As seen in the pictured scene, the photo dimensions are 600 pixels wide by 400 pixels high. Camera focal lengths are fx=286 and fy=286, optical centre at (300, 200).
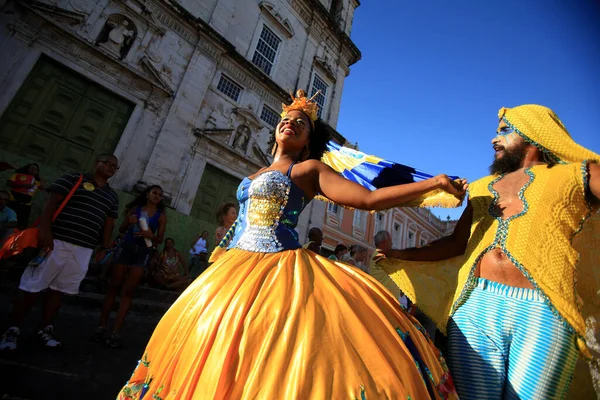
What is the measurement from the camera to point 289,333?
3.36 feet

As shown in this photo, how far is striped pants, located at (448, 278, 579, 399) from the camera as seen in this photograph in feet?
3.76

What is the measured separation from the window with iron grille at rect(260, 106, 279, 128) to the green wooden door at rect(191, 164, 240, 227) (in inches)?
118

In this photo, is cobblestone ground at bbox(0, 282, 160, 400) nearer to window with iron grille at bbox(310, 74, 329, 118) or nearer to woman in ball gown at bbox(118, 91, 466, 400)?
woman in ball gown at bbox(118, 91, 466, 400)

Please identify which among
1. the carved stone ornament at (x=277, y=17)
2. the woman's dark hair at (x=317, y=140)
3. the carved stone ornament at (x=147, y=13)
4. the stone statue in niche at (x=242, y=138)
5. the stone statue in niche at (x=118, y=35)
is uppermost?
the carved stone ornament at (x=277, y=17)

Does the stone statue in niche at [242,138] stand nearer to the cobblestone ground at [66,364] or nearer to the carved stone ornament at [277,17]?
the carved stone ornament at [277,17]

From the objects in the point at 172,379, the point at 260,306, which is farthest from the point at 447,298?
the point at 172,379

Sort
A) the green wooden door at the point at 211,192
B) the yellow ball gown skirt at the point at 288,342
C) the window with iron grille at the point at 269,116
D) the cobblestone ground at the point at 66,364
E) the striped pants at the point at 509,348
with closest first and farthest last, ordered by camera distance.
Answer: the yellow ball gown skirt at the point at 288,342 → the striped pants at the point at 509,348 → the cobblestone ground at the point at 66,364 → the green wooden door at the point at 211,192 → the window with iron grille at the point at 269,116

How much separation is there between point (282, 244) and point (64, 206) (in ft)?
9.65

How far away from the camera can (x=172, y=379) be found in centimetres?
110

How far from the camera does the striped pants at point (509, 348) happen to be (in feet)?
3.76

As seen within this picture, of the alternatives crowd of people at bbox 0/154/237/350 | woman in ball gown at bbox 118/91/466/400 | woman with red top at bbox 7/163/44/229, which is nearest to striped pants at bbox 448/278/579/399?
woman in ball gown at bbox 118/91/466/400

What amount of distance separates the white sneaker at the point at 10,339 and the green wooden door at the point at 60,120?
590cm

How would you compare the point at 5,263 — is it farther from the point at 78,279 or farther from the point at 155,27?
the point at 155,27

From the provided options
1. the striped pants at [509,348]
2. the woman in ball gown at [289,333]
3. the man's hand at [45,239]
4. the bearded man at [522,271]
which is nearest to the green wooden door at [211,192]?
the man's hand at [45,239]
